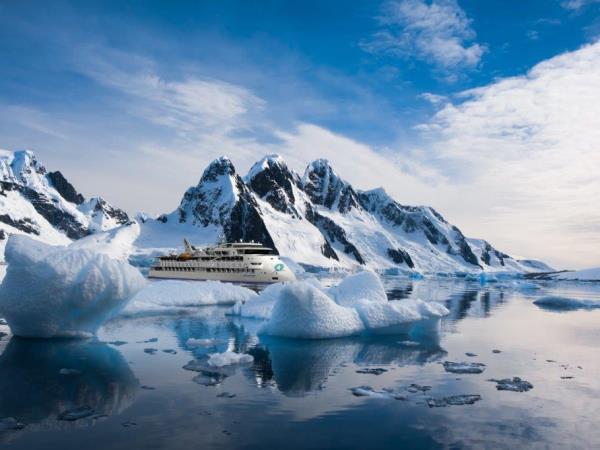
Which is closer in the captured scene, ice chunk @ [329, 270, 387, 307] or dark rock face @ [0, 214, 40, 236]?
ice chunk @ [329, 270, 387, 307]

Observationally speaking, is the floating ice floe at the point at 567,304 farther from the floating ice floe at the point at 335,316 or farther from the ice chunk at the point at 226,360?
the ice chunk at the point at 226,360

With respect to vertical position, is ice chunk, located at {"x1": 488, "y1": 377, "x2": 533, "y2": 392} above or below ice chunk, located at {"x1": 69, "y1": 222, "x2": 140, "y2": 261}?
below

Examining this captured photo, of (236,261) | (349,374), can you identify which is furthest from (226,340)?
(236,261)

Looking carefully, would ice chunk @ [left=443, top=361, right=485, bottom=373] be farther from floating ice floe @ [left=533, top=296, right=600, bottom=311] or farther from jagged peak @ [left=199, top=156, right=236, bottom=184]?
jagged peak @ [left=199, top=156, right=236, bottom=184]

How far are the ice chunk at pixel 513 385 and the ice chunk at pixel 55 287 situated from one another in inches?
519

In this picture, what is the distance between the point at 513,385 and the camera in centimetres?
1423

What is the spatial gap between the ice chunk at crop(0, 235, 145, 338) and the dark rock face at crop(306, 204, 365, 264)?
166241 mm

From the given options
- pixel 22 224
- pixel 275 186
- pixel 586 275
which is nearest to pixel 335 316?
pixel 586 275

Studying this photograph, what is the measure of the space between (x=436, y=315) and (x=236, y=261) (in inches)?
2046

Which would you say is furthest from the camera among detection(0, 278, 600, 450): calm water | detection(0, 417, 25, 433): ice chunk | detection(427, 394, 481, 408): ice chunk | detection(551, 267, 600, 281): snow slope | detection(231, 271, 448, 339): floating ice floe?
detection(551, 267, 600, 281): snow slope

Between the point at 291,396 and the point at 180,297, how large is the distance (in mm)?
23545

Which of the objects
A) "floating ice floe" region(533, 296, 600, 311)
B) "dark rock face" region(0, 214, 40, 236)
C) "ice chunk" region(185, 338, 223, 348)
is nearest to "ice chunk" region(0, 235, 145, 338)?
"ice chunk" region(185, 338, 223, 348)

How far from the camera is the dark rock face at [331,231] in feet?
609

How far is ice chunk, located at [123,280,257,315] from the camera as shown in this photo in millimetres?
29656
